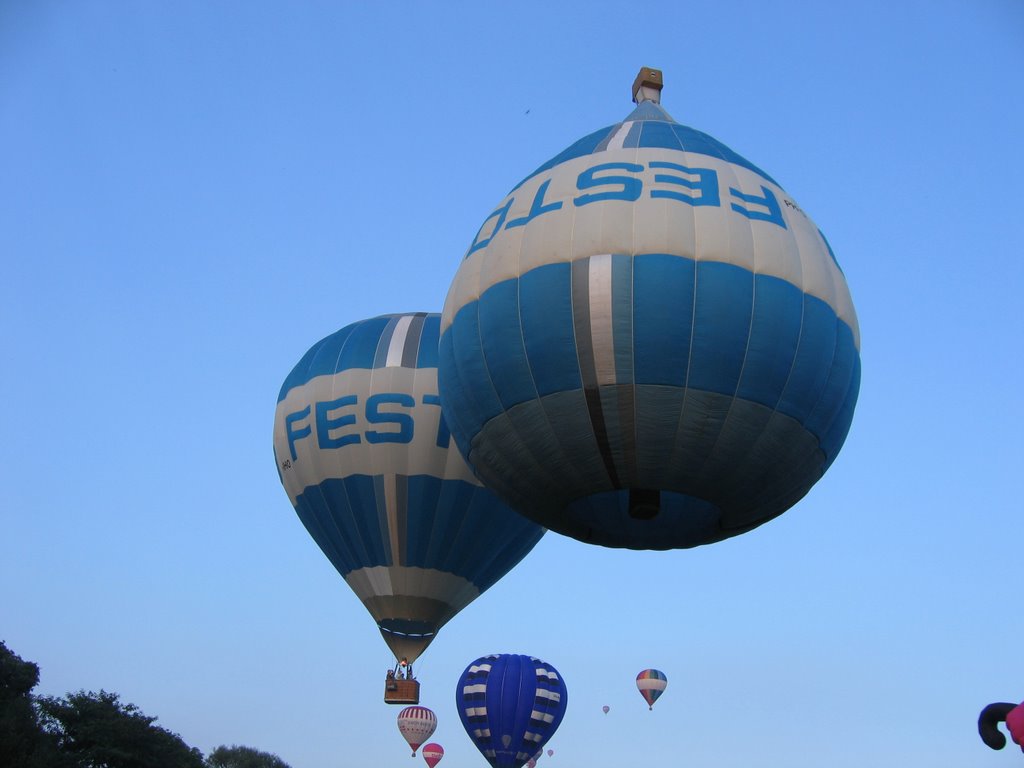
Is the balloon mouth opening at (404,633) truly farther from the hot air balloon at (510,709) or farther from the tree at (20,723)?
the tree at (20,723)

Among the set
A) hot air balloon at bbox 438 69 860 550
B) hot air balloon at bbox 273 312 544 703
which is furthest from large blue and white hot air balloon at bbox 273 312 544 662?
hot air balloon at bbox 438 69 860 550

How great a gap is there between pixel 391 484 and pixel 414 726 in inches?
446

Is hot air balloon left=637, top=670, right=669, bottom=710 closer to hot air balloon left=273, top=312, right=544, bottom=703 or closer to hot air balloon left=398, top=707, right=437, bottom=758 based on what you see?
hot air balloon left=398, top=707, right=437, bottom=758

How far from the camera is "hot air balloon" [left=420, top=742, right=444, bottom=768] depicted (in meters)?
→ 30.6

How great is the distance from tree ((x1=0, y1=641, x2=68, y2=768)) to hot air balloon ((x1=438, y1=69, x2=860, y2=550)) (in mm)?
13927

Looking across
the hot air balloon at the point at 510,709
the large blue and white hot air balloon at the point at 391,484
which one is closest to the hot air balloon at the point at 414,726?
the hot air balloon at the point at 510,709

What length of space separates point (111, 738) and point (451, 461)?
1273cm

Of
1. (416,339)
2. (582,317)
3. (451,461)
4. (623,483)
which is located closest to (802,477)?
(623,483)

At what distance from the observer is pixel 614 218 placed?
12.2m

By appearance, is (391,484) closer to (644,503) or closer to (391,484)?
(391,484)

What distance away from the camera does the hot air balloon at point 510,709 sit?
1049 inches

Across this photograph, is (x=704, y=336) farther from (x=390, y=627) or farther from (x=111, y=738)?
(x=111, y=738)

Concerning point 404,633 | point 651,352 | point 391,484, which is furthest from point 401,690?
point 651,352

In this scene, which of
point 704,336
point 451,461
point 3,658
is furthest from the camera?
point 3,658
